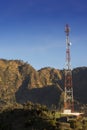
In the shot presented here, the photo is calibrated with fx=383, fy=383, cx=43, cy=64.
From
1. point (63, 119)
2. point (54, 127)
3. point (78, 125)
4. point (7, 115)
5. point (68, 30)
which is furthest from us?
point (68, 30)

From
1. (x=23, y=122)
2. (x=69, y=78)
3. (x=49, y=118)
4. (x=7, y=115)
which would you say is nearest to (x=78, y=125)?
(x=49, y=118)

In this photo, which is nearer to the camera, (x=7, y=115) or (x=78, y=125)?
(x=78, y=125)

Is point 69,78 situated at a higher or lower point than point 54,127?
higher

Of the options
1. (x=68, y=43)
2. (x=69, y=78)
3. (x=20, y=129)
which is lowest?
(x=20, y=129)

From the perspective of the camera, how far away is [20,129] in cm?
6412

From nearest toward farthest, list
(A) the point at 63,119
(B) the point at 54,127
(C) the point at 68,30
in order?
1. (B) the point at 54,127
2. (A) the point at 63,119
3. (C) the point at 68,30

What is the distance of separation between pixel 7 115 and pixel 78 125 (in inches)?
640

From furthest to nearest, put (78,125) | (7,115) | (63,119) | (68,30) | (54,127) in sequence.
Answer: (68,30), (7,115), (63,119), (78,125), (54,127)

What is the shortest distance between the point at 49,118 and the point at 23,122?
463 cm

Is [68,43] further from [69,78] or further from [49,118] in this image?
[49,118]

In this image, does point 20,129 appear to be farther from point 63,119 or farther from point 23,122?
point 63,119

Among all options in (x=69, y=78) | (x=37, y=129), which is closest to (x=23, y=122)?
(x=37, y=129)

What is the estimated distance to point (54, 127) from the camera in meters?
61.0

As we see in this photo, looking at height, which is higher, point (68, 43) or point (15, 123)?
point (68, 43)
